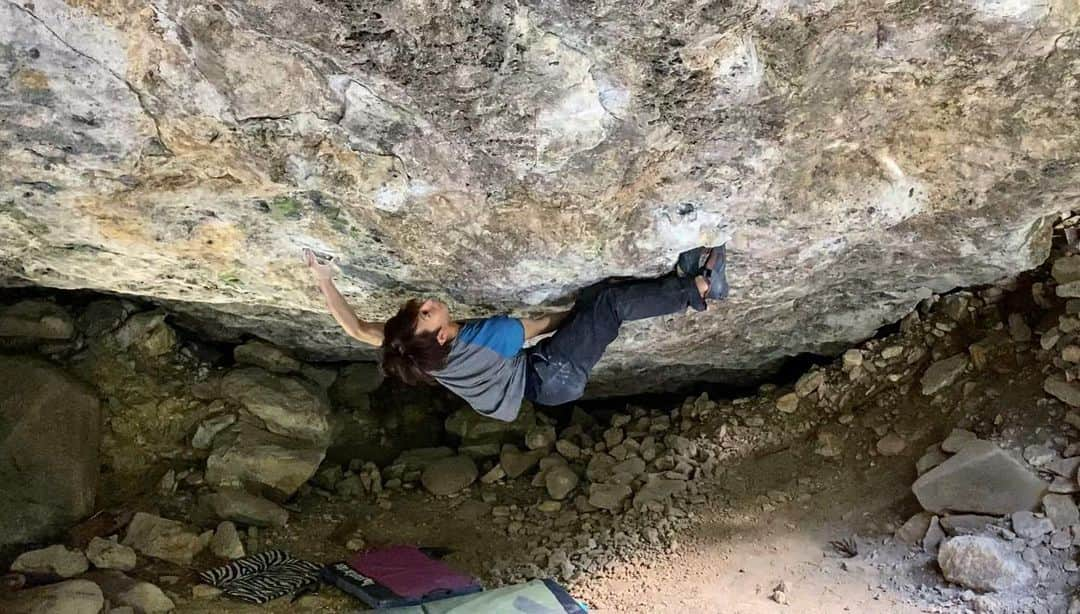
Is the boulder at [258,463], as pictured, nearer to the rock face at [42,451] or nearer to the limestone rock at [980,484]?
the rock face at [42,451]

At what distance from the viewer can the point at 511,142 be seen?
2.50 m

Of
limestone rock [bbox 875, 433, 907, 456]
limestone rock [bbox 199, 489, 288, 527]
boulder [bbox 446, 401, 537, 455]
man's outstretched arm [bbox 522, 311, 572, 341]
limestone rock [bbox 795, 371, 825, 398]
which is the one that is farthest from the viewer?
boulder [bbox 446, 401, 537, 455]

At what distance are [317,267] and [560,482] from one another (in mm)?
2049

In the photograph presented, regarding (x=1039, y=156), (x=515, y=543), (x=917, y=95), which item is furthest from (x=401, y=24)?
(x=515, y=543)

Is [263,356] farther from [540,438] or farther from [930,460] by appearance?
[930,460]

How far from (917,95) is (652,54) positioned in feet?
3.11

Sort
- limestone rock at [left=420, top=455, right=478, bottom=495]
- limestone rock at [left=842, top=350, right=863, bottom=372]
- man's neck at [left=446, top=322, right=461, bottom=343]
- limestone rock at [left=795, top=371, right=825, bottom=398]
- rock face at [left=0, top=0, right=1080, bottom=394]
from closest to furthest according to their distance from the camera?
rock face at [left=0, top=0, right=1080, bottom=394]
man's neck at [left=446, top=322, right=461, bottom=343]
limestone rock at [left=842, top=350, right=863, bottom=372]
limestone rock at [left=795, top=371, right=825, bottom=398]
limestone rock at [left=420, top=455, right=478, bottom=495]

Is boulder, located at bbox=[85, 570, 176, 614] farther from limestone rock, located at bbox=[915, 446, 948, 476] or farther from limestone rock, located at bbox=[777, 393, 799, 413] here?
limestone rock, located at bbox=[915, 446, 948, 476]

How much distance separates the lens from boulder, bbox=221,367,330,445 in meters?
4.55

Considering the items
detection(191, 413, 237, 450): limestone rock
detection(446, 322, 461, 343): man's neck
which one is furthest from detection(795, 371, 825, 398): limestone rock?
detection(191, 413, 237, 450): limestone rock

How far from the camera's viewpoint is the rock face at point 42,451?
13.1ft

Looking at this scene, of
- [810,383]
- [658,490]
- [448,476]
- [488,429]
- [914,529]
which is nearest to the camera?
[914,529]

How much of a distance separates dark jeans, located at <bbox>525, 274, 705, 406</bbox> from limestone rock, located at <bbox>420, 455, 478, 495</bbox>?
4.43 feet

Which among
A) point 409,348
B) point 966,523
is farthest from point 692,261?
point 966,523
